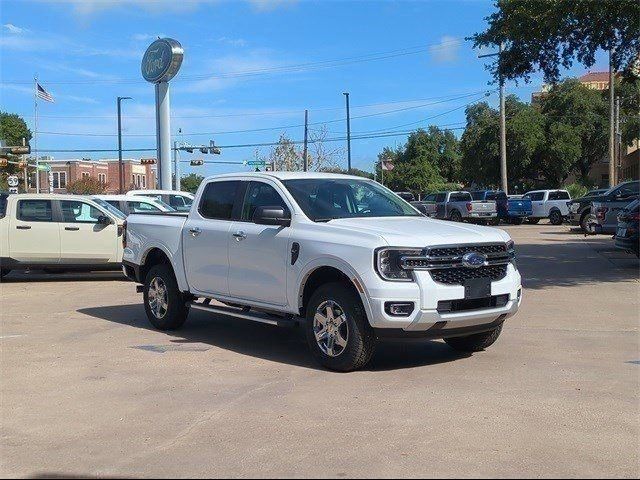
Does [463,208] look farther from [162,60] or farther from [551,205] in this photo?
[162,60]

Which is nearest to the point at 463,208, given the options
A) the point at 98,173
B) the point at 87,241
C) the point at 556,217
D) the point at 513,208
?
the point at 513,208

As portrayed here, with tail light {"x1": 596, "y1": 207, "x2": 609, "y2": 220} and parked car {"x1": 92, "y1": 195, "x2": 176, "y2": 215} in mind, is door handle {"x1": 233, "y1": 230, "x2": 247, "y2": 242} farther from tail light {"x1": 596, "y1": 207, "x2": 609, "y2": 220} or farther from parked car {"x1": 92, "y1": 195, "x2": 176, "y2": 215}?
tail light {"x1": 596, "y1": 207, "x2": 609, "y2": 220}

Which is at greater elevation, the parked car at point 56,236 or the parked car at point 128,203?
the parked car at point 128,203

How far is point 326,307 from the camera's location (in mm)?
7152

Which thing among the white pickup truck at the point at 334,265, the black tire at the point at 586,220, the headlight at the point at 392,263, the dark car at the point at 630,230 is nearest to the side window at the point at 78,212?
the white pickup truck at the point at 334,265

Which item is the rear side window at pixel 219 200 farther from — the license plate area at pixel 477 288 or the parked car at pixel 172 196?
the parked car at pixel 172 196

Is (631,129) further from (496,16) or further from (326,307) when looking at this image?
(326,307)

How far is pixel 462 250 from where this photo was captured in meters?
6.94

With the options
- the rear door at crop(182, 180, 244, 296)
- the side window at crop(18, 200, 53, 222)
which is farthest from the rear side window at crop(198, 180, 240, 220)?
the side window at crop(18, 200, 53, 222)

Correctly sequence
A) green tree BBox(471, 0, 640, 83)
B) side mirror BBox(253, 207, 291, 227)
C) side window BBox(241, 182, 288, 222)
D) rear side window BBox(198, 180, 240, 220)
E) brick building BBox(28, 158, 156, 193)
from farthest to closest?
brick building BBox(28, 158, 156, 193) → green tree BBox(471, 0, 640, 83) → rear side window BBox(198, 180, 240, 220) → side window BBox(241, 182, 288, 222) → side mirror BBox(253, 207, 291, 227)

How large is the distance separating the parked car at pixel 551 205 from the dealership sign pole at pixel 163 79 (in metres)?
20.0

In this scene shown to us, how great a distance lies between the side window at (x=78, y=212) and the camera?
15312mm

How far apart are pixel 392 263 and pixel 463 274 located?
737 mm

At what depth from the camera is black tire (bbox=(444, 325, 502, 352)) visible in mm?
7910
